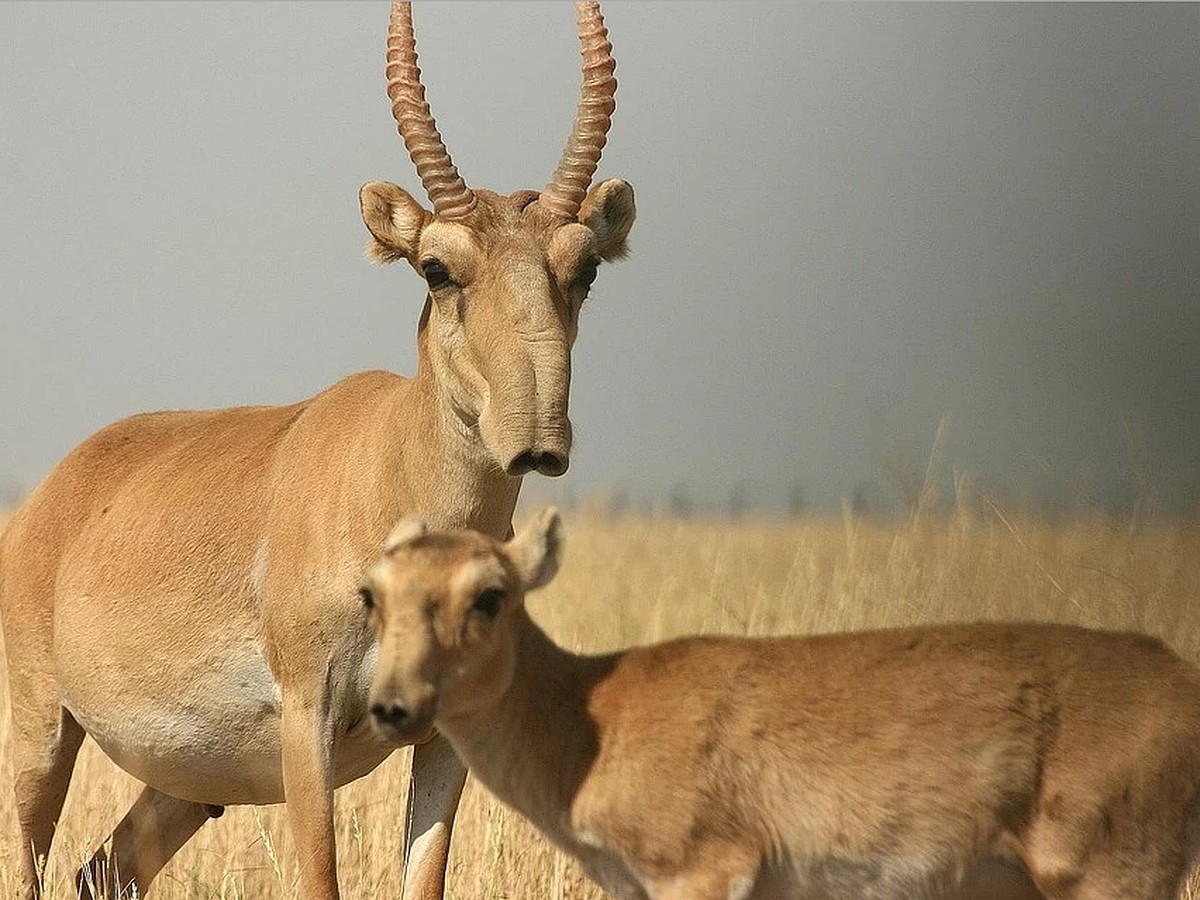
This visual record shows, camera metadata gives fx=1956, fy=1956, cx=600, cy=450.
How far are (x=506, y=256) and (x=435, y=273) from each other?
33 centimetres

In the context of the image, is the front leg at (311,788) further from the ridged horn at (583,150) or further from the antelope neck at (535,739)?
the ridged horn at (583,150)

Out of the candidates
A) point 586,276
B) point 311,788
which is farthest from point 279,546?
point 586,276

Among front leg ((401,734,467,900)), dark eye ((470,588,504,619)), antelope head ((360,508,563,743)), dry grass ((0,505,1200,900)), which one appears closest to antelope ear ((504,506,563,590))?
antelope head ((360,508,563,743))

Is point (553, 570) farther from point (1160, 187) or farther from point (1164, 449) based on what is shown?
point (1160, 187)

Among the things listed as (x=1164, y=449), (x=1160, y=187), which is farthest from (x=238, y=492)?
(x=1160, y=187)

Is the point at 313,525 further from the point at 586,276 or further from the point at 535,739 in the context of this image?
the point at 535,739

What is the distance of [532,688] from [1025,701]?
1621 millimetres

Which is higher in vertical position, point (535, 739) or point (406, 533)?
point (406, 533)

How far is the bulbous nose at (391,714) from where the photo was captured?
18.7 ft

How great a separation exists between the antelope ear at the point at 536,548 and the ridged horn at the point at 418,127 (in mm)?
1911

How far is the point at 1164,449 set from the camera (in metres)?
10.8

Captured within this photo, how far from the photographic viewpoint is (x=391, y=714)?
5715 millimetres

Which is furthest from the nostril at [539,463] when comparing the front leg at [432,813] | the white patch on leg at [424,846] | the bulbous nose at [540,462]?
the white patch on leg at [424,846]

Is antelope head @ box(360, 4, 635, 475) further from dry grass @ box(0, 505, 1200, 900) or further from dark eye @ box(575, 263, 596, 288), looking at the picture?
dry grass @ box(0, 505, 1200, 900)
